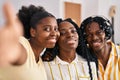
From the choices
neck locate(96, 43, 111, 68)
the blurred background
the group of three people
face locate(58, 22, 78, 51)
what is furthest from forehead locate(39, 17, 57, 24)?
the blurred background

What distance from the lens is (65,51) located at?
42.2 inches

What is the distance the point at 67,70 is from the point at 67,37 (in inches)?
6.9

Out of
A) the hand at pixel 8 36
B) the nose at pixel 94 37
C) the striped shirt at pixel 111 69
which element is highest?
the hand at pixel 8 36

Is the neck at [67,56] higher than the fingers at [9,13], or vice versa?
the fingers at [9,13]

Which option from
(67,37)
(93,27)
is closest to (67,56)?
(67,37)

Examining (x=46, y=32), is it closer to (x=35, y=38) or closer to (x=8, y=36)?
(x=35, y=38)

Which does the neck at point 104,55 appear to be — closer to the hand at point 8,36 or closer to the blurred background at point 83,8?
the hand at point 8,36

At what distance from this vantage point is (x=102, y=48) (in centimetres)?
120

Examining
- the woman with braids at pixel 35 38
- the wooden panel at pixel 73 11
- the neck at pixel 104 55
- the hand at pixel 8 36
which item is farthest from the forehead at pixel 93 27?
the wooden panel at pixel 73 11

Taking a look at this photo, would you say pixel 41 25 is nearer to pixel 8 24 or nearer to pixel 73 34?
pixel 73 34

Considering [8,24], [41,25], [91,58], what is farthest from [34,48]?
[8,24]

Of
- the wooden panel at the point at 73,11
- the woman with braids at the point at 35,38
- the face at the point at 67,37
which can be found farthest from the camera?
the wooden panel at the point at 73,11

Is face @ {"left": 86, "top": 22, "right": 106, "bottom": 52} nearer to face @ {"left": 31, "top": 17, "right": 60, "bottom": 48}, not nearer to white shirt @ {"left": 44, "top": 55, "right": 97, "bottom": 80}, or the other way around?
white shirt @ {"left": 44, "top": 55, "right": 97, "bottom": 80}

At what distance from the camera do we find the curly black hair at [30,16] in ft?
2.84
